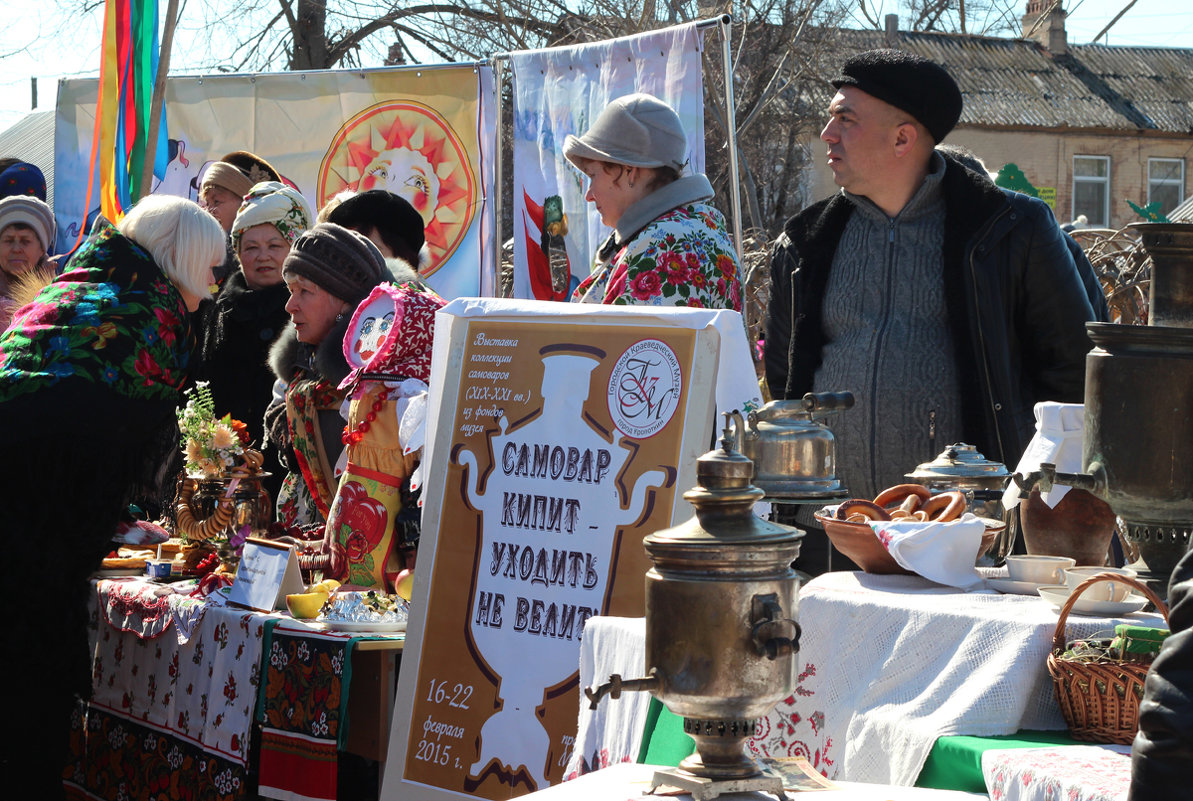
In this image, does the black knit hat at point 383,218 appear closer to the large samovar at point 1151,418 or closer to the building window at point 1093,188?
the large samovar at point 1151,418

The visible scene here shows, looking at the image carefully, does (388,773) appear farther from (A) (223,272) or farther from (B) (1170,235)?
(A) (223,272)

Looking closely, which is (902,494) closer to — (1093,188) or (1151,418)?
(1151,418)

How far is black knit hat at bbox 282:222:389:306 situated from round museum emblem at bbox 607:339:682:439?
4.13 feet

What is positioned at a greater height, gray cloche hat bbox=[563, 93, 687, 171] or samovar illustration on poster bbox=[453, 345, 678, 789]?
gray cloche hat bbox=[563, 93, 687, 171]

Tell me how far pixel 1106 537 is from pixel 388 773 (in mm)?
1955

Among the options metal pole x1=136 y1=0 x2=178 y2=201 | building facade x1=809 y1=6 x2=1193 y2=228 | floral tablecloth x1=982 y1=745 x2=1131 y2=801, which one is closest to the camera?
floral tablecloth x1=982 y1=745 x2=1131 y2=801

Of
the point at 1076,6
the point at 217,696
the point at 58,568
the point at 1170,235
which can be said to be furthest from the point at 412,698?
the point at 1076,6

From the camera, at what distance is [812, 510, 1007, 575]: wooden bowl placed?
89.0 inches

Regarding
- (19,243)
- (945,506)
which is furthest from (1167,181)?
(945,506)

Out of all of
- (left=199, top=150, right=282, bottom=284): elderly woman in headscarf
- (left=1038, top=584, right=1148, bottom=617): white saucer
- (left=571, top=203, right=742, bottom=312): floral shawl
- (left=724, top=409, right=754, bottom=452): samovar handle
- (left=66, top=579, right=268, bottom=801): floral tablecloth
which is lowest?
(left=66, top=579, right=268, bottom=801): floral tablecloth

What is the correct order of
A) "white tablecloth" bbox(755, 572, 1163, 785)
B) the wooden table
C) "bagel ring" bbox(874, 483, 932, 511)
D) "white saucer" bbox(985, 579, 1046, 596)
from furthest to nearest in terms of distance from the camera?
the wooden table < "bagel ring" bbox(874, 483, 932, 511) < "white saucer" bbox(985, 579, 1046, 596) < "white tablecloth" bbox(755, 572, 1163, 785)

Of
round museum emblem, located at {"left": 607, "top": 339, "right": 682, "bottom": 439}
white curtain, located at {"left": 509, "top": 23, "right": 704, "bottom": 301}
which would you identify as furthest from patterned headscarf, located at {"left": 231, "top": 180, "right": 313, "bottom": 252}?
round museum emblem, located at {"left": 607, "top": 339, "right": 682, "bottom": 439}

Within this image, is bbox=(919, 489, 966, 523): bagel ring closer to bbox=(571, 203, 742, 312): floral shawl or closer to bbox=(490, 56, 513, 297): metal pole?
bbox=(571, 203, 742, 312): floral shawl

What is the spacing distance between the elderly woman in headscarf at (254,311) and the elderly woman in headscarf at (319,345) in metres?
1.13
